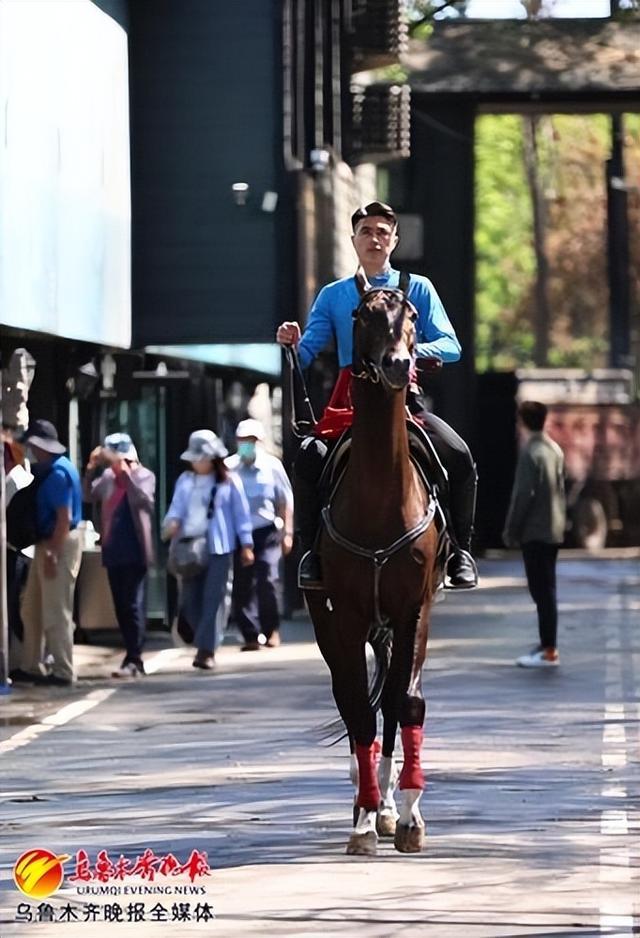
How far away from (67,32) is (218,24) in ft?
14.5

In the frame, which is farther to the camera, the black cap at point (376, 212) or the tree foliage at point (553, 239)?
the tree foliage at point (553, 239)

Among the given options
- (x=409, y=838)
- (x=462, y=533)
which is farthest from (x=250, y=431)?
(x=409, y=838)

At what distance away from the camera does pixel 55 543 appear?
19.6m

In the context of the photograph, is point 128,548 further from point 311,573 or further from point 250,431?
point 311,573

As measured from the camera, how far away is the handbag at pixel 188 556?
21.3 meters

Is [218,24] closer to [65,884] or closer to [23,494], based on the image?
[23,494]

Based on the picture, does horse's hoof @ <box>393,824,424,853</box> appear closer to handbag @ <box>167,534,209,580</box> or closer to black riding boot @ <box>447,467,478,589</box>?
black riding boot @ <box>447,467,478,589</box>

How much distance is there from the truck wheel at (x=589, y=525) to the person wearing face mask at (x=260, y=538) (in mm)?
23007

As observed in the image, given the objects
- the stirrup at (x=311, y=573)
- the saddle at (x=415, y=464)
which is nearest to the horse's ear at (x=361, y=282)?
the saddle at (x=415, y=464)

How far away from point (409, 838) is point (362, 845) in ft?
0.66

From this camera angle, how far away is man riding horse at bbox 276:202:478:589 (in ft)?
37.6

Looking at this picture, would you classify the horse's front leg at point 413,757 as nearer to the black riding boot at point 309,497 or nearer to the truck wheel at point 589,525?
the black riding boot at point 309,497

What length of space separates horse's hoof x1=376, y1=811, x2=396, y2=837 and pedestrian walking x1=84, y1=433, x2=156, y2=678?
932 cm

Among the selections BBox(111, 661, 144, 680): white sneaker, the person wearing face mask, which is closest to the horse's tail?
BBox(111, 661, 144, 680): white sneaker
